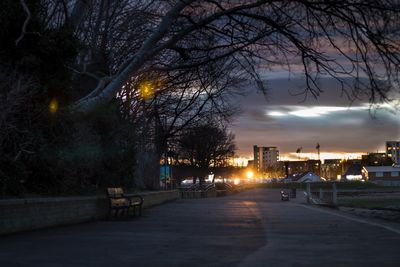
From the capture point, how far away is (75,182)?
66.5ft

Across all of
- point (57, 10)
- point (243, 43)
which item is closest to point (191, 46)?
point (243, 43)

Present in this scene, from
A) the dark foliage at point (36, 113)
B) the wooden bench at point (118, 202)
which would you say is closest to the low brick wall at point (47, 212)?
the wooden bench at point (118, 202)

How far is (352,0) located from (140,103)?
18.1 metres

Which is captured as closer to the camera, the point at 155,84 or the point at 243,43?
the point at 243,43

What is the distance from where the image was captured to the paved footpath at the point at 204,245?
10.2m

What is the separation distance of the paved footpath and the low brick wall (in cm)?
41

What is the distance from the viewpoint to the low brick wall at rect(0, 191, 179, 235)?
13.9 meters

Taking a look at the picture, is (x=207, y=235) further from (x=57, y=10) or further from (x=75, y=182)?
(x=57, y=10)

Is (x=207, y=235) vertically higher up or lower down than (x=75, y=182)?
lower down

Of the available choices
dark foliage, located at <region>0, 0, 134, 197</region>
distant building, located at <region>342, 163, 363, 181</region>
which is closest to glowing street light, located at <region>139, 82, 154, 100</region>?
dark foliage, located at <region>0, 0, 134, 197</region>

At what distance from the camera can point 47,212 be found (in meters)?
15.7

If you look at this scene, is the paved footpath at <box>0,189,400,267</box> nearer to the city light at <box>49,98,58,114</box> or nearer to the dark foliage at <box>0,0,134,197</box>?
the dark foliage at <box>0,0,134,197</box>

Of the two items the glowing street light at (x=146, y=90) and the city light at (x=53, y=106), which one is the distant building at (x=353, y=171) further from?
the city light at (x=53, y=106)

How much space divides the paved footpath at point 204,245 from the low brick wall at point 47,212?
0.41 meters
